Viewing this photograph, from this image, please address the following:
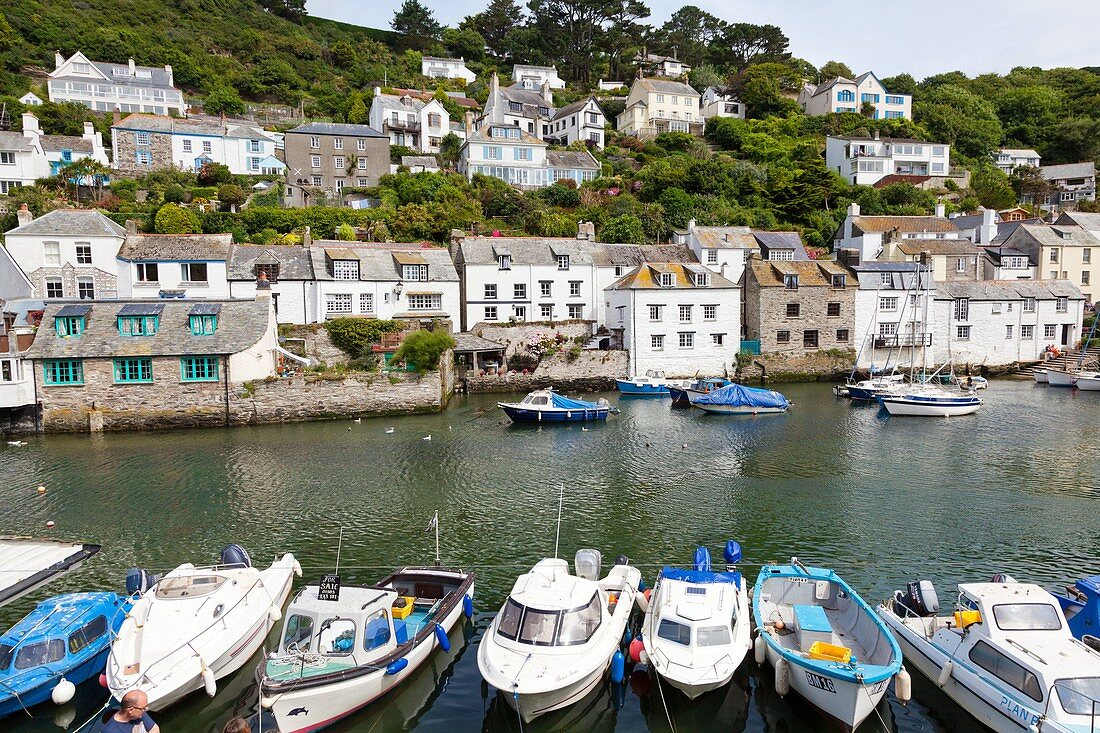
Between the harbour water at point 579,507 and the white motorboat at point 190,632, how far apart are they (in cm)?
78

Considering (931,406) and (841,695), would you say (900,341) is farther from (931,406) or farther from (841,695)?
(841,695)

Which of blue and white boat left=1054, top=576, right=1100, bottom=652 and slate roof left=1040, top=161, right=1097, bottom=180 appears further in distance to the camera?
slate roof left=1040, top=161, right=1097, bottom=180

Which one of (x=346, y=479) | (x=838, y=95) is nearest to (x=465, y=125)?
(x=838, y=95)

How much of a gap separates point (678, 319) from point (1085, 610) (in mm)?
38120

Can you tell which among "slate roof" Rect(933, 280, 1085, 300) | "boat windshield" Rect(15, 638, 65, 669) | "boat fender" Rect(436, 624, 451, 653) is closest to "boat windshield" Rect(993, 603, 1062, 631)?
"boat fender" Rect(436, 624, 451, 653)

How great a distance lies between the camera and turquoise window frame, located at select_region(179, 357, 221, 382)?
121 ft

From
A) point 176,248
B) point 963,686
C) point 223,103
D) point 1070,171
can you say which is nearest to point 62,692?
point 963,686

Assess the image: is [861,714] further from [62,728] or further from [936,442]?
[936,442]

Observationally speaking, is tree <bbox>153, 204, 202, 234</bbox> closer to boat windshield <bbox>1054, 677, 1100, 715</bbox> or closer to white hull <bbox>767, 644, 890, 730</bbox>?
white hull <bbox>767, 644, 890, 730</bbox>

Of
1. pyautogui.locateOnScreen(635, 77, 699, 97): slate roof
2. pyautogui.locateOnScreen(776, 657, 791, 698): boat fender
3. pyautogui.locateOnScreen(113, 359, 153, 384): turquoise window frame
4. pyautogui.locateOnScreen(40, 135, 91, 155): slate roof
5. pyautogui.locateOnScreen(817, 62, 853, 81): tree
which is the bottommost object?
pyautogui.locateOnScreen(776, 657, 791, 698): boat fender

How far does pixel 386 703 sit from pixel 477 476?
14.9m

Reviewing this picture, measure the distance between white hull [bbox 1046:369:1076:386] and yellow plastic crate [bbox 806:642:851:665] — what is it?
47.4m

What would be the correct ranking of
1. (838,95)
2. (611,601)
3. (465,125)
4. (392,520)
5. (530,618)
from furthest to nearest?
(838,95) < (465,125) < (392,520) < (611,601) < (530,618)

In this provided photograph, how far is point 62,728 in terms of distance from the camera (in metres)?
12.0
